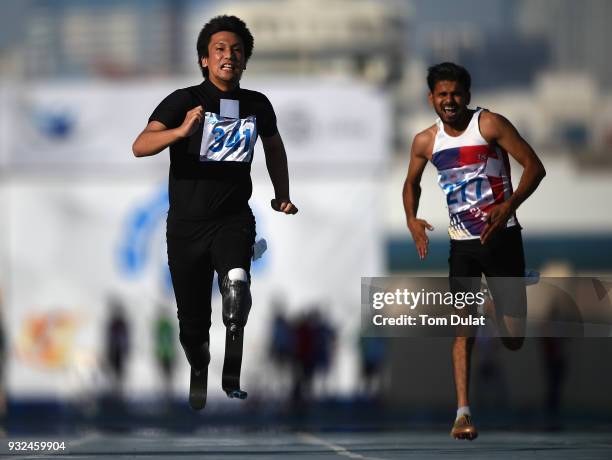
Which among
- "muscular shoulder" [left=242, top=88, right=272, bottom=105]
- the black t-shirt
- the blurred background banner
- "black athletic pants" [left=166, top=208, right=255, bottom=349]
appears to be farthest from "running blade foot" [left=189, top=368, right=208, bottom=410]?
the blurred background banner

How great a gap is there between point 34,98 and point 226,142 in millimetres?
14834

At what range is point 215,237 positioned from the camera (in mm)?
8867

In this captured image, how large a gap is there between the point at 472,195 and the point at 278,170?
1.08m

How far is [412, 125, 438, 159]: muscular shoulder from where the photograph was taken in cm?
912

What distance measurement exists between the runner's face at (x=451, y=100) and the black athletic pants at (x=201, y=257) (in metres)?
1.19

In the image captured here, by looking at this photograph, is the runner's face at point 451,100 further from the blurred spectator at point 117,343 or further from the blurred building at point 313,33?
the blurred building at point 313,33

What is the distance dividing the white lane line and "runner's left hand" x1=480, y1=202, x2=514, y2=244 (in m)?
1.38

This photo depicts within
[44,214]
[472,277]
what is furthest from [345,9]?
[472,277]

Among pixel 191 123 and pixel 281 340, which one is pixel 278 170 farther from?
pixel 281 340

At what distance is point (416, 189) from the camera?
9.39 meters

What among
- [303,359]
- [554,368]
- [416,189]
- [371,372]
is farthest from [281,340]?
[416,189]

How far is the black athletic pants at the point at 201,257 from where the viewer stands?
884 centimetres

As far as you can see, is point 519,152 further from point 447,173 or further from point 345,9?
point 345,9

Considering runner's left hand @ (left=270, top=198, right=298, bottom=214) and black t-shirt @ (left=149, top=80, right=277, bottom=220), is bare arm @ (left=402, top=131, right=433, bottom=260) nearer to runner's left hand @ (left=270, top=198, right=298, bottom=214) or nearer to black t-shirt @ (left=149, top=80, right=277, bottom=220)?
runner's left hand @ (left=270, top=198, right=298, bottom=214)
